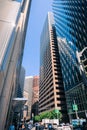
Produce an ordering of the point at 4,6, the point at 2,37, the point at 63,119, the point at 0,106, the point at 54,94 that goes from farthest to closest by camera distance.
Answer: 1. the point at 54,94
2. the point at 63,119
3. the point at 0,106
4. the point at 4,6
5. the point at 2,37

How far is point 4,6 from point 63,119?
67.4m

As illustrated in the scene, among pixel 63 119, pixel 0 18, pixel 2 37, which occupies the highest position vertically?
pixel 0 18

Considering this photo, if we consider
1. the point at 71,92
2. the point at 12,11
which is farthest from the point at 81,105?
the point at 12,11

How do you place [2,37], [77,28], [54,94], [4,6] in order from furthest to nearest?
[54,94] < [77,28] < [4,6] < [2,37]

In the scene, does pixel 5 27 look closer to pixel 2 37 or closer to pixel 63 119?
pixel 2 37

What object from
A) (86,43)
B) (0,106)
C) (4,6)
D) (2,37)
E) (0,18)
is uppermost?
(86,43)

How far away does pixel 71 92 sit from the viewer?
54.3 metres

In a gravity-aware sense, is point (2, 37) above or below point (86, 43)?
below

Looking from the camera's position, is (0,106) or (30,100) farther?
(30,100)

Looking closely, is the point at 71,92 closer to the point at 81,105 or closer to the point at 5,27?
the point at 81,105

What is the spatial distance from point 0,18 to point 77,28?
52.2 m

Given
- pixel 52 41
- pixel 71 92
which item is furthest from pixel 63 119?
pixel 52 41

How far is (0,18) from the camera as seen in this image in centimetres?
553

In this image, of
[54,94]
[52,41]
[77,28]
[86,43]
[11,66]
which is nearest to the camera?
[11,66]
